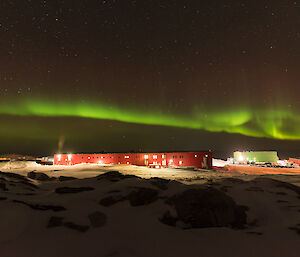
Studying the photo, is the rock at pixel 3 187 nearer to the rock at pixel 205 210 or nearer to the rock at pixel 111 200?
the rock at pixel 111 200

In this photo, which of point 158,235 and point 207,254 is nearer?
point 207,254

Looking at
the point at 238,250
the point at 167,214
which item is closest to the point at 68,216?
the point at 167,214

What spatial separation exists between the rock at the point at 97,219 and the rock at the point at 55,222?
0.94 metres

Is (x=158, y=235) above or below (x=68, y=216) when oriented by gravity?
below

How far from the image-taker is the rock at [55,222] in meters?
6.78

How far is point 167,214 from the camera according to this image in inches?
326

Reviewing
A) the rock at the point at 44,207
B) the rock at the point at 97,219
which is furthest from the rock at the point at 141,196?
the rock at the point at 44,207

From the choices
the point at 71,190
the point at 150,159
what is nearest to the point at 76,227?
the point at 71,190

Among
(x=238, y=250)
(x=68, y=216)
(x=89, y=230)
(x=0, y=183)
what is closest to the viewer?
(x=238, y=250)

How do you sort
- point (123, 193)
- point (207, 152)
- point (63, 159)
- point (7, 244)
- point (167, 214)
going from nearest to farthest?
point (7, 244) → point (167, 214) → point (123, 193) → point (207, 152) → point (63, 159)

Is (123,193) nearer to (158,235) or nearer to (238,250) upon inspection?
(158,235)

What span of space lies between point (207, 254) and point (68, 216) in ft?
15.2

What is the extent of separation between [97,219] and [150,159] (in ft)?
141

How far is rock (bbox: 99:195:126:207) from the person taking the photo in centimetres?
877
